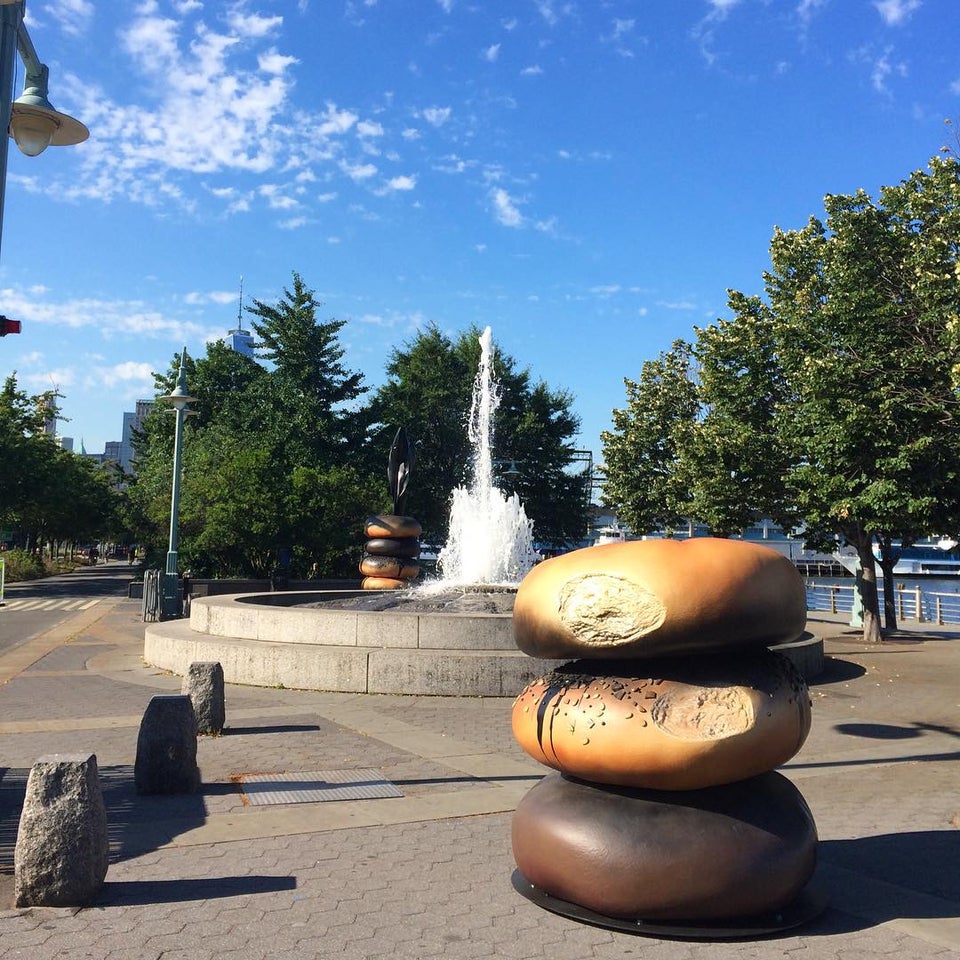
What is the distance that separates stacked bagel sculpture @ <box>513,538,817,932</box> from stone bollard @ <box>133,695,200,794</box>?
342 centimetres

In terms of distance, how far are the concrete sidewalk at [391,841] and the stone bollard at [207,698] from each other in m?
0.28

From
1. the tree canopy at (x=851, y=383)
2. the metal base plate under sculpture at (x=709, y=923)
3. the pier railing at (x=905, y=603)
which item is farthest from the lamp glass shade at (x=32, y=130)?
the pier railing at (x=905, y=603)

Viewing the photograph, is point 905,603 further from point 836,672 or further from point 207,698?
point 207,698

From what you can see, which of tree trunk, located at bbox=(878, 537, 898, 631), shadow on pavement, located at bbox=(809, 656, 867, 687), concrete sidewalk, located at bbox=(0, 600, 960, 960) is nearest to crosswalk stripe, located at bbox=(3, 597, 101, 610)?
concrete sidewalk, located at bbox=(0, 600, 960, 960)

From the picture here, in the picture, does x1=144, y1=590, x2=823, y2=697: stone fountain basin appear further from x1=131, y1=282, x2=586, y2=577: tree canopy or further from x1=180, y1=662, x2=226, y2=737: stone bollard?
x1=131, y1=282, x2=586, y2=577: tree canopy

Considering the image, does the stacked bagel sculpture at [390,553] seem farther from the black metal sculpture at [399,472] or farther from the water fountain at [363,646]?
the water fountain at [363,646]

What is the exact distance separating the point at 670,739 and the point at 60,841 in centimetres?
324

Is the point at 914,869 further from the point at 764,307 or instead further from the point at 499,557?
the point at 764,307

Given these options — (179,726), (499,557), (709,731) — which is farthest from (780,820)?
(499,557)

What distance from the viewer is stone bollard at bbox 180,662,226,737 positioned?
31.0 ft

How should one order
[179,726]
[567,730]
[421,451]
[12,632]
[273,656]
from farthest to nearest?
[421,451] → [12,632] → [273,656] → [179,726] → [567,730]

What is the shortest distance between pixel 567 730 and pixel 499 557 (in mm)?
17479

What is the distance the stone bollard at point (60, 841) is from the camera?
474 centimetres

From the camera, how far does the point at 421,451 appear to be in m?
47.2
